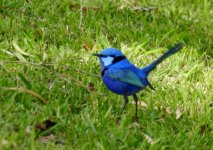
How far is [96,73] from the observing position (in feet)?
15.7

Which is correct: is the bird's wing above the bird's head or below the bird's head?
below

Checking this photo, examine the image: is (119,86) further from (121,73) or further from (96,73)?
(96,73)

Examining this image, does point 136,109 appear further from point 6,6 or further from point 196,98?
point 6,6

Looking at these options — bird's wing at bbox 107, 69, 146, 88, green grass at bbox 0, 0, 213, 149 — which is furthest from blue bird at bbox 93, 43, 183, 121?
green grass at bbox 0, 0, 213, 149

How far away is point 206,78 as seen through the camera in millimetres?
5070

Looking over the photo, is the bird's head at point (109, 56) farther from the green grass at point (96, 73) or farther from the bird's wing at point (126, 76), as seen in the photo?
the green grass at point (96, 73)

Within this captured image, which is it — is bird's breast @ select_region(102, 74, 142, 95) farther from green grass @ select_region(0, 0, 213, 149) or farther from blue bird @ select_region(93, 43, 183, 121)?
green grass @ select_region(0, 0, 213, 149)

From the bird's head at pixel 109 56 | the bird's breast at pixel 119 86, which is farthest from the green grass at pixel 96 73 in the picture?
the bird's head at pixel 109 56

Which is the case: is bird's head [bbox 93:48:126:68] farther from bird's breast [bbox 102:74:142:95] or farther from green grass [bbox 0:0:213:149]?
green grass [bbox 0:0:213:149]

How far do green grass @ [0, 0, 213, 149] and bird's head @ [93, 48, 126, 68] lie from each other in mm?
355

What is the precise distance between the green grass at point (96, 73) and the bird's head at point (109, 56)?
0.35 metres

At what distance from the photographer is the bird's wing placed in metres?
3.92

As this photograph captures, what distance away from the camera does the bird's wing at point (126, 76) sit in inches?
154

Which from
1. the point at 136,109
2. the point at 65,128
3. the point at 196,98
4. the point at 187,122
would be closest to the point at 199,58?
the point at 196,98
